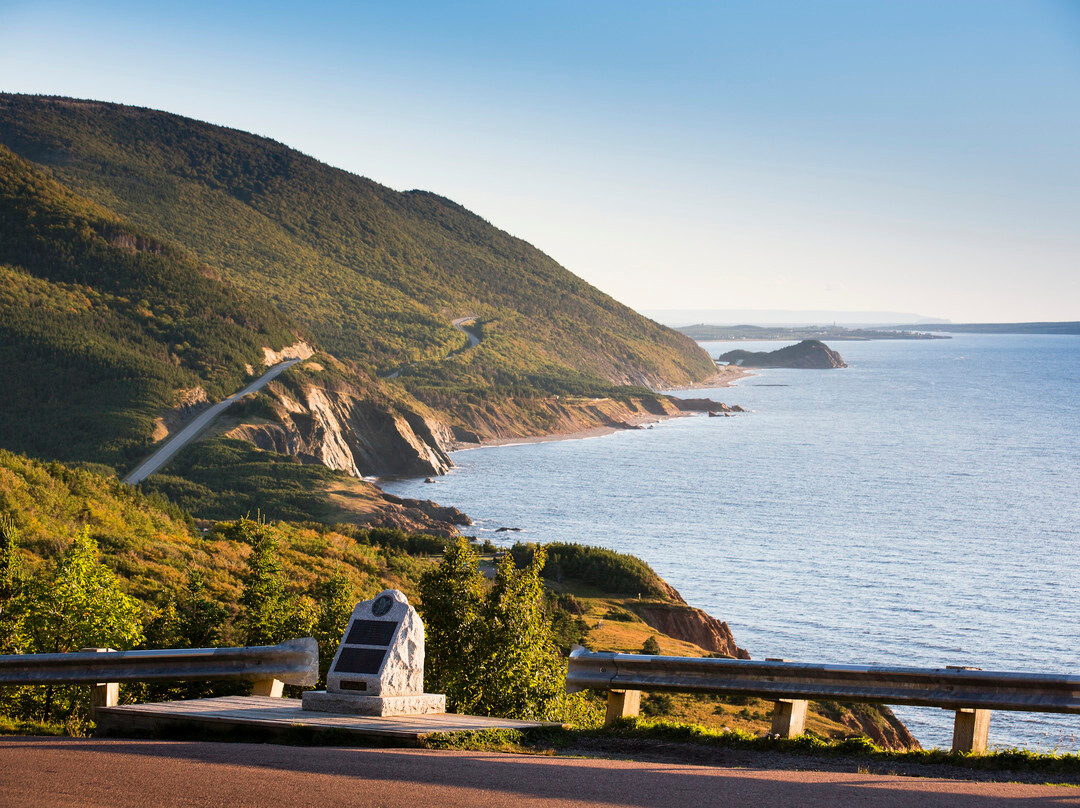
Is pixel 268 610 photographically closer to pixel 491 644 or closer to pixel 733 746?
pixel 491 644

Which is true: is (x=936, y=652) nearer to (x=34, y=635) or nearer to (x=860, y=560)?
(x=860, y=560)

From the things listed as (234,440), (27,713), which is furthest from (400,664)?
(234,440)

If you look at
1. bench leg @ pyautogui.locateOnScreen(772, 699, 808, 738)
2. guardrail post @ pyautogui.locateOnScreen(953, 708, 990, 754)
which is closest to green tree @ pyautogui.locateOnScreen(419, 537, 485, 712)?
bench leg @ pyautogui.locateOnScreen(772, 699, 808, 738)

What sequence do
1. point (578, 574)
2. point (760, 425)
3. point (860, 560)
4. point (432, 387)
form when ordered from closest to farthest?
point (578, 574) < point (860, 560) < point (432, 387) < point (760, 425)

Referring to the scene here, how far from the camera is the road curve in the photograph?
78.4m

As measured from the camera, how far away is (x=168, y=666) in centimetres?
1145

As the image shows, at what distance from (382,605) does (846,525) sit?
83.7m

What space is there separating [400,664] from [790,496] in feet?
320

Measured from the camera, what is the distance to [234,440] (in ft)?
293

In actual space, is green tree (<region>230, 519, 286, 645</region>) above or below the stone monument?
below

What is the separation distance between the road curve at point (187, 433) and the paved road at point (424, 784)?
68550mm

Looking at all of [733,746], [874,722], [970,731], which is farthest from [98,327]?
[970,731]

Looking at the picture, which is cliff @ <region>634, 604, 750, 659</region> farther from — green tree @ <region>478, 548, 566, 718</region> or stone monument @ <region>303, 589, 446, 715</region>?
stone monument @ <region>303, 589, 446, 715</region>

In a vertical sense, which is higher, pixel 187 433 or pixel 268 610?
pixel 268 610
